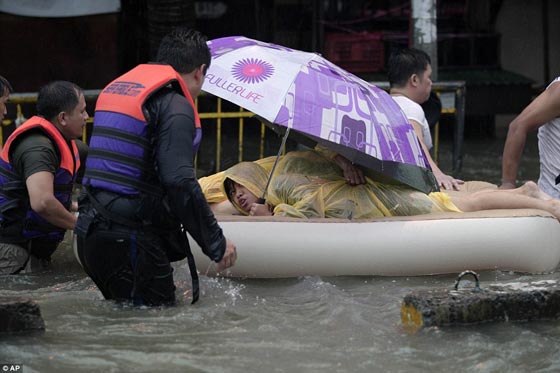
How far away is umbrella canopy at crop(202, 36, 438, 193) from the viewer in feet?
19.1

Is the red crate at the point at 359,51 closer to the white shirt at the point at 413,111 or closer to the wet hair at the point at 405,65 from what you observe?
the wet hair at the point at 405,65

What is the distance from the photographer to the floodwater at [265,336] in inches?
184

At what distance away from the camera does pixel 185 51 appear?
5.18 metres

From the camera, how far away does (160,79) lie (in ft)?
16.3

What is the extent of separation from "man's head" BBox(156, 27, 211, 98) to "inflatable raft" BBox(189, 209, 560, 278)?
119cm

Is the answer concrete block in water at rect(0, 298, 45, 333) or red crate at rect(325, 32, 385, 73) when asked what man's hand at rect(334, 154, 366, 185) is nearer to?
concrete block in water at rect(0, 298, 45, 333)

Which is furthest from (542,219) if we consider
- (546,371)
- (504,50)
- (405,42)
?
(504,50)

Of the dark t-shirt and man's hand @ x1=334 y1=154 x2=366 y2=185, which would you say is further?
man's hand @ x1=334 y1=154 x2=366 y2=185

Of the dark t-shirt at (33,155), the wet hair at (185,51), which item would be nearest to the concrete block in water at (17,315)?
the dark t-shirt at (33,155)

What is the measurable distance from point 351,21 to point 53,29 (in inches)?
154

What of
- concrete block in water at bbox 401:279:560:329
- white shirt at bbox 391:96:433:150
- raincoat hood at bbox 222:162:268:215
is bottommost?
concrete block in water at bbox 401:279:560:329

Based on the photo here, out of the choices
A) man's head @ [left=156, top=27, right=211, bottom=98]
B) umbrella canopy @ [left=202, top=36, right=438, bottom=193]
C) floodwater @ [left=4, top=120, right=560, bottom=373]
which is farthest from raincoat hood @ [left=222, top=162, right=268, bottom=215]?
man's head @ [left=156, top=27, right=211, bottom=98]

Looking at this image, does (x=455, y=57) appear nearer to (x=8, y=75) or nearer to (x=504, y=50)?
(x=504, y=50)

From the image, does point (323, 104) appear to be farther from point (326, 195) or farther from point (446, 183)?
point (446, 183)
